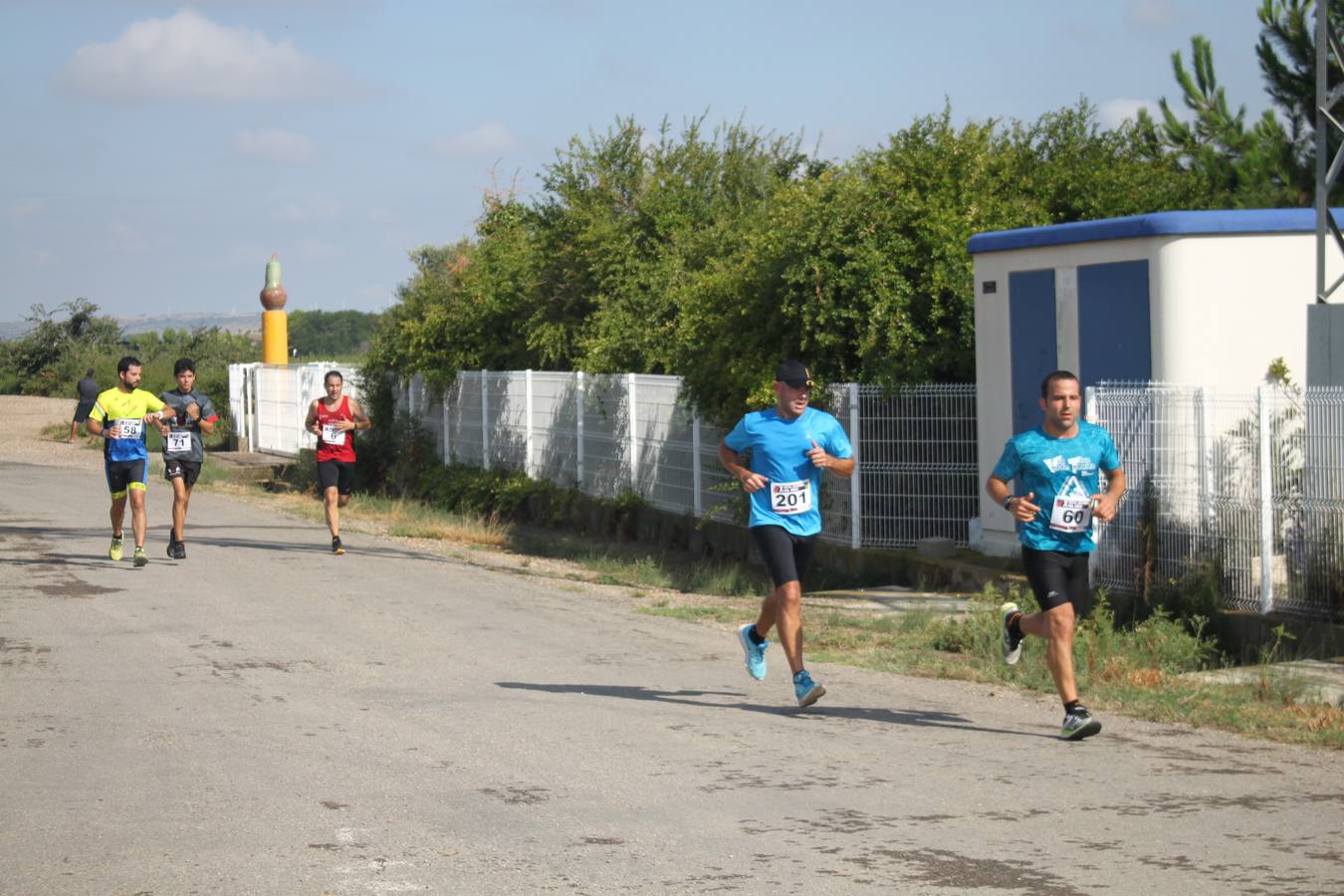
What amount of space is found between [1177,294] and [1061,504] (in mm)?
5335

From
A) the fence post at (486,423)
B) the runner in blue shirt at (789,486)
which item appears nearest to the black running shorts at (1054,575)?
the runner in blue shirt at (789,486)

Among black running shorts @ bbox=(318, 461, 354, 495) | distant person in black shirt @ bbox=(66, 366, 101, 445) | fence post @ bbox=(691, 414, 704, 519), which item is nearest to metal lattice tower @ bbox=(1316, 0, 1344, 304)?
fence post @ bbox=(691, 414, 704, 519)

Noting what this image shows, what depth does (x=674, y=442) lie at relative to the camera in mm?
19797

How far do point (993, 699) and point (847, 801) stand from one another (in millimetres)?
2861

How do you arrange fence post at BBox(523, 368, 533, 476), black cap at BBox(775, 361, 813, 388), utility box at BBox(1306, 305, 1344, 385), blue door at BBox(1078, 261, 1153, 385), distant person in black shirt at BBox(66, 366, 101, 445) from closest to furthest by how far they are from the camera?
1. black cap at BBox(775, 361, 813, 388)
2. utility box at BBox(1306, 305, 1344, 385)
3. blue door at BBox(1078, 261, 1153, 385)
4. fence post at BBox(523, 368, 533, 476)
5. distant person in black shirt at BBox(66, 366, 101, 445)

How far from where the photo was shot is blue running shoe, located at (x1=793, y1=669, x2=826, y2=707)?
339 inches

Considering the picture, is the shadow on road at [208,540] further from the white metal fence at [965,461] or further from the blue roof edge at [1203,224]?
the blue roof edge at [1203,224]

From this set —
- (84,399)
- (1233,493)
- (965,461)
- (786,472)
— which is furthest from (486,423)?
(84,399)

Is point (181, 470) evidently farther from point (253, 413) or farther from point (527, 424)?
point (253, 413)

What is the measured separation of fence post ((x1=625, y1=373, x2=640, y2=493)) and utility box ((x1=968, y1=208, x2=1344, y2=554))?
766 centimetres

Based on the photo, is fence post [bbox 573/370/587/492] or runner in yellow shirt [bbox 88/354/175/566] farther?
fence post [bbox 573/370/587/492]

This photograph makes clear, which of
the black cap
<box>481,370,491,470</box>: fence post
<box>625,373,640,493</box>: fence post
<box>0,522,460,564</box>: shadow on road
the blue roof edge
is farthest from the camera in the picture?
<box>481,370,491,470</box>: fence post

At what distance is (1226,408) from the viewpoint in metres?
11.5

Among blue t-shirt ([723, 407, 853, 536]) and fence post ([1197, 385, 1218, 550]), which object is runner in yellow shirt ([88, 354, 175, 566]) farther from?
fence post ([1197, 385, 1218, 550])
